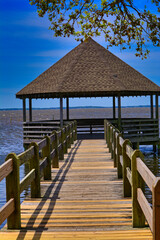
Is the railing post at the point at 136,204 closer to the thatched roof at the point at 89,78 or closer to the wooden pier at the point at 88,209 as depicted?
the wooden pier at the point at 88,209

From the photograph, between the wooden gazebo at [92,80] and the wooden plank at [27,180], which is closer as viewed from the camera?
the wooden plank at [27,180]

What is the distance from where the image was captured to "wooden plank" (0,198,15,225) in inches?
173

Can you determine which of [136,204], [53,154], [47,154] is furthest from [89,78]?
[136,204]

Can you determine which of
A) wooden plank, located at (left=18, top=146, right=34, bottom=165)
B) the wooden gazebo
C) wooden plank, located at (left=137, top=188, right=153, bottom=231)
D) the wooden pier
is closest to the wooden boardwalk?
the wooden pier

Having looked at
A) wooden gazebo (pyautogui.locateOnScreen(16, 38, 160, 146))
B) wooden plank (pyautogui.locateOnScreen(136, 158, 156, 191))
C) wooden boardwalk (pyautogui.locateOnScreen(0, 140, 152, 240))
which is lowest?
wooden boardwalk (pyautogui.locateOnScreen(0, 140, 152, 240))

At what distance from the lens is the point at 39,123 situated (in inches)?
875

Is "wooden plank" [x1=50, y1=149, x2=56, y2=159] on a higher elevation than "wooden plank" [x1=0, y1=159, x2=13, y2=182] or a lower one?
lower

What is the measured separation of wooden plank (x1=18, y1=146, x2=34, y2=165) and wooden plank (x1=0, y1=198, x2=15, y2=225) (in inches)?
31.6

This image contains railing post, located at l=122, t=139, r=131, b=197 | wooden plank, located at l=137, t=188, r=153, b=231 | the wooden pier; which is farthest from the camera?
railing post, located at l=122, t=139, r=131, b=197

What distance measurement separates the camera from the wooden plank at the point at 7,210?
4.40m

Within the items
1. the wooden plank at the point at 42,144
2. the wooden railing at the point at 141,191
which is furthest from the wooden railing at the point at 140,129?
the wooden railing at the point at 141,191

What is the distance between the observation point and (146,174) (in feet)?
13.6

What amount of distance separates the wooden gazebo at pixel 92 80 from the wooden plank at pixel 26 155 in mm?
14062

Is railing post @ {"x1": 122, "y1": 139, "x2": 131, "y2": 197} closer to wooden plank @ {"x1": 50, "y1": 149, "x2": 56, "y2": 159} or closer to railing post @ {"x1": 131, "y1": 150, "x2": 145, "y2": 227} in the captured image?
railing post @ {"x1": 131, "y1": 150, "x2": 145, "y2": 227}
